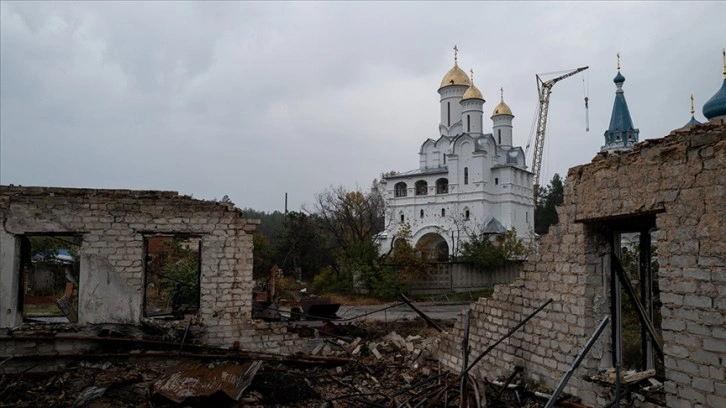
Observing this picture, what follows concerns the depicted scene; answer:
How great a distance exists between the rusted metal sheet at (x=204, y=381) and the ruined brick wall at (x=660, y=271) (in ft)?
12.7

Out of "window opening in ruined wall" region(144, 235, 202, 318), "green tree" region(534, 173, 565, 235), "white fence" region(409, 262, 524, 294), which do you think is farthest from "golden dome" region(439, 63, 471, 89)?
"window opening in ruined wall" region(144, 235, 202, 318)

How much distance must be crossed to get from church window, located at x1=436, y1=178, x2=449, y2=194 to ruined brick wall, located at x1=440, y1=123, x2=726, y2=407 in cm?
3459

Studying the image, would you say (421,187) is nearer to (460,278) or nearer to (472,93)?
(472,93)

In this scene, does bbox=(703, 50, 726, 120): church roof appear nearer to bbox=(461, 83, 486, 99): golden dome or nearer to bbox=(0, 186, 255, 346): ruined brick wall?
bbox=(0, 186, 255, 346): ruined brick wall

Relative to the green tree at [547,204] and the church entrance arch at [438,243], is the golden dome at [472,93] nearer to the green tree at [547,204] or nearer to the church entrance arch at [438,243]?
the church entrance arch at [438,243]

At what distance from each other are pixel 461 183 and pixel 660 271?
35858mm

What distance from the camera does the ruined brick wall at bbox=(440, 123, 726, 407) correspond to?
464 cm

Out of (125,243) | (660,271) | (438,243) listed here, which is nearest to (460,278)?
(438,243)

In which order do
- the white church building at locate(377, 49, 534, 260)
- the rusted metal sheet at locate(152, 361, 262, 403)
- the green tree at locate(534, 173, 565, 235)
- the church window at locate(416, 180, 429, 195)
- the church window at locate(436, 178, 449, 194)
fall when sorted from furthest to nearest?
the green tree at locate(534, 173, 565, 235) < the church window at locate(416, 180, 429, 195) < the church window at locate(436, 178, 449, 194) < the white church building at locate(377, 49, 534, 260) < the rusted metal sheet at locate(152, 361, 262, 403)

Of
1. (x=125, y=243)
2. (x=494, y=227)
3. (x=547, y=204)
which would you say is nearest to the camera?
(x=125, y=243)

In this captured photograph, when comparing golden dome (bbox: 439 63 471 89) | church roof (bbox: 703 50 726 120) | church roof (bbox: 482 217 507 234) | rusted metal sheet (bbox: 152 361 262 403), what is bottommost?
rusted metal sheet (bbox: 152 361 262 403)

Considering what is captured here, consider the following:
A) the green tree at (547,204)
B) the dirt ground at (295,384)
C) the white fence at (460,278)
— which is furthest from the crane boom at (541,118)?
the dirt ground at (295,384)

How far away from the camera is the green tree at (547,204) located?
57.2 m

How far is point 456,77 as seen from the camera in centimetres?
4569
